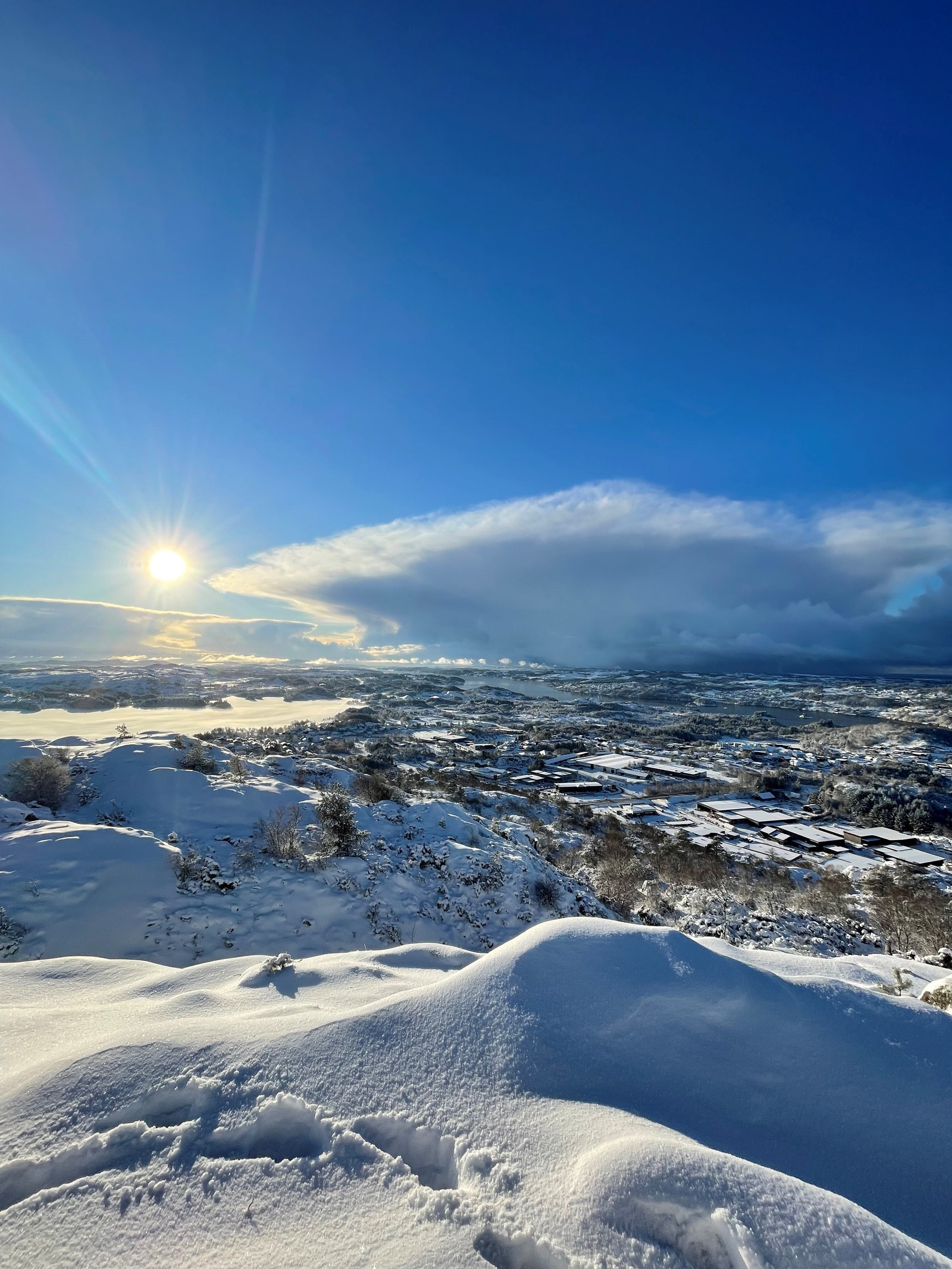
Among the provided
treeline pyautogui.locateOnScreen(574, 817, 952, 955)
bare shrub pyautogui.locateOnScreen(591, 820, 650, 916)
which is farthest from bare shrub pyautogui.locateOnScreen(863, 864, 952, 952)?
bare shrub pyautogui.locateOnScreen(591, 820, 650, 916)

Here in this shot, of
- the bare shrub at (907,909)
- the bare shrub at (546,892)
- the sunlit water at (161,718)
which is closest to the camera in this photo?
the bare shrub at (546,892)

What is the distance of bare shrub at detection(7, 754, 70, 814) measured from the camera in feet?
38.3

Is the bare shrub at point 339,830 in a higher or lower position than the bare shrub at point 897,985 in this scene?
lower

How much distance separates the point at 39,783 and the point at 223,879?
6.52m

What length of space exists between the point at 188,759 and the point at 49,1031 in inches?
512

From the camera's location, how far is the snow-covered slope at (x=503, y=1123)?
1889 millimetres

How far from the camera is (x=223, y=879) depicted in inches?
364

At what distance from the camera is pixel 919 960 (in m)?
6.08

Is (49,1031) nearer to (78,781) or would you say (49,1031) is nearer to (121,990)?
(121,990)

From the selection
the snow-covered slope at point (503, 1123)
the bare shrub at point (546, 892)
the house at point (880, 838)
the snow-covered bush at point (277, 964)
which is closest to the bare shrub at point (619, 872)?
the bare shrub at point (546, 892)

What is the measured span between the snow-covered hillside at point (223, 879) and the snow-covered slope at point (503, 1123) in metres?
4.11

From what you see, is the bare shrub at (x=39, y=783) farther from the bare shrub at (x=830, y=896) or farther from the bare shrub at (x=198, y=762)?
the bare shrub at (x=830, y=896)

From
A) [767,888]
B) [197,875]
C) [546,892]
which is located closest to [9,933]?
[197,875]

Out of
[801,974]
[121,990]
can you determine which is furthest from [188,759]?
[801,974]
